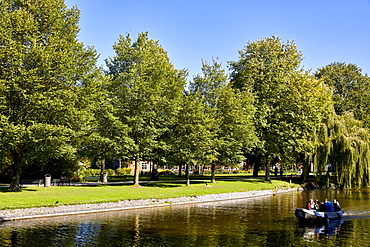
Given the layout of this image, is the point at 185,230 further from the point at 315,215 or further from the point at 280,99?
the point at 280,99

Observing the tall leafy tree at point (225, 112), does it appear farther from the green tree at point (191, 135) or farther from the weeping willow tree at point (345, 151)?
the weeping willow tree at point (345, 151)

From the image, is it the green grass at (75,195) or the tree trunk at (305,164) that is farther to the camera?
the tree trunk at (305,164)

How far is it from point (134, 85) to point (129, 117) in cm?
404

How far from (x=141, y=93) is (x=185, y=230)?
24.6m

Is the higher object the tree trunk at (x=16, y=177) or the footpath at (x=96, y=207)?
the tree trunk at (x=16, y=177)

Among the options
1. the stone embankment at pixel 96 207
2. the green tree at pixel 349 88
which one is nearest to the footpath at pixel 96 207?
the stone embankment at pixel 96 207

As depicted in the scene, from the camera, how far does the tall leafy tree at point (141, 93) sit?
45.8 metres

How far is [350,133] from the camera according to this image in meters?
60.9

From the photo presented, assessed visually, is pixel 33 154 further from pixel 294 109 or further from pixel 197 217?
pixel 294 109

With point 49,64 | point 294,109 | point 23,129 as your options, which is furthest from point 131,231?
point 294,109

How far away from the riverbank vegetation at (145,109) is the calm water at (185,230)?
1101cm


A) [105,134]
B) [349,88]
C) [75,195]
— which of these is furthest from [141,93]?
[349,88]

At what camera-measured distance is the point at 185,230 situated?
25.0m

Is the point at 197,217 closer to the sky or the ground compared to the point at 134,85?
closer to the ground
